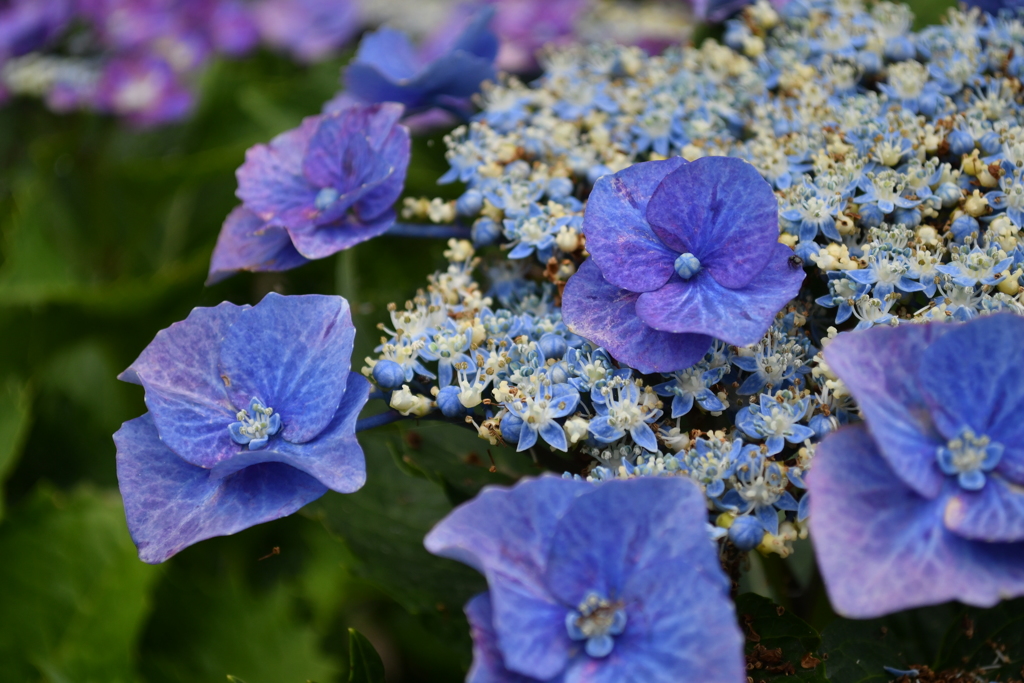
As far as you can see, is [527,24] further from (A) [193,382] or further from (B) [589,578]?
(B) [589,578]

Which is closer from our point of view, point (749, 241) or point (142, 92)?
point (749, 241)

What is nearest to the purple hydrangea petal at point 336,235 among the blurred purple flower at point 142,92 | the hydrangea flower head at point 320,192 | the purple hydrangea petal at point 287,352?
the hydrangea flower head at point 320,192

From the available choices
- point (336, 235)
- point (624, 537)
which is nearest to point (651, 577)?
point (624, 537)

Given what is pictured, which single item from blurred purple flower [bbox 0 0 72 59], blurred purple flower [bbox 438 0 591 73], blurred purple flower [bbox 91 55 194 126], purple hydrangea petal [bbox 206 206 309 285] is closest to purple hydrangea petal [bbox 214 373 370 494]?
purple hydrangea petal [bbox 206 206 309 285]

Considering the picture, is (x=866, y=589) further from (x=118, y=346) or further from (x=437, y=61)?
(x=118, y=346)

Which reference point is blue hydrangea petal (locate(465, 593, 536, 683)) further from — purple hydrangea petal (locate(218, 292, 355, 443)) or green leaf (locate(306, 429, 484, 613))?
green leaf (locate(306, 429, 484, 613))

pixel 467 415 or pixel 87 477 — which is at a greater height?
pixel 467 415

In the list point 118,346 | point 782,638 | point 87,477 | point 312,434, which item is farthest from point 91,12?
point 782,638

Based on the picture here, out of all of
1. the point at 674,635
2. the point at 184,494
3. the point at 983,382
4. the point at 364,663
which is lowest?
the point at 364,663
